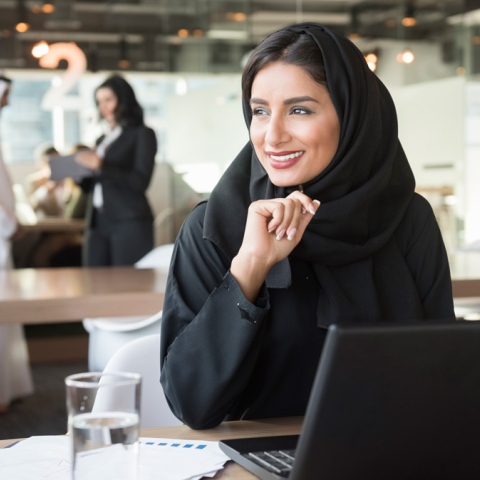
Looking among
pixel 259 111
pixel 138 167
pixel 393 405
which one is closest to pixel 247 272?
pixel 259 111

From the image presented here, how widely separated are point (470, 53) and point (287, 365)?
590cm

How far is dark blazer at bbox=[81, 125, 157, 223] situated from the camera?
15.6ft

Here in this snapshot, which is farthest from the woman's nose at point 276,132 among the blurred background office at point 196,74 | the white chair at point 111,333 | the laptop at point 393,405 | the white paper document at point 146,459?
the blurred background office at point 196,74

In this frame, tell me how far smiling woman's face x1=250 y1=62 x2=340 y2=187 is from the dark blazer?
123 inches

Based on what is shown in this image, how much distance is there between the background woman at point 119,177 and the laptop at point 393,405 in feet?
12.3

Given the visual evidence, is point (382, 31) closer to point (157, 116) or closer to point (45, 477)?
point (157, 116)

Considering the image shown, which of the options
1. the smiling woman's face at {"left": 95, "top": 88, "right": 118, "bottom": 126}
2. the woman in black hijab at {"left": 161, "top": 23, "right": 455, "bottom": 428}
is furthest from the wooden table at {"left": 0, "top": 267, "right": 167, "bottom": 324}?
the smiling woman's face at {"left": 95, "top": 88, "right": 118, "bottom": 126}

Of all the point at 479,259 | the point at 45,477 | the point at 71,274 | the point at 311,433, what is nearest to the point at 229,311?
the point at 45,477

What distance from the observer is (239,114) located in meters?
6.90

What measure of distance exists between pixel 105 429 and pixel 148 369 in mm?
836

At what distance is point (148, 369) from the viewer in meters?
1.75

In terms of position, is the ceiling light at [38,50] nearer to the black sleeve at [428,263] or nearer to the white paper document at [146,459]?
the black sleeve at [428,263]

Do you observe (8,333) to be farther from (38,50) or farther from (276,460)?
(276,460)

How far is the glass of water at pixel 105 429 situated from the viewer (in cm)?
92
